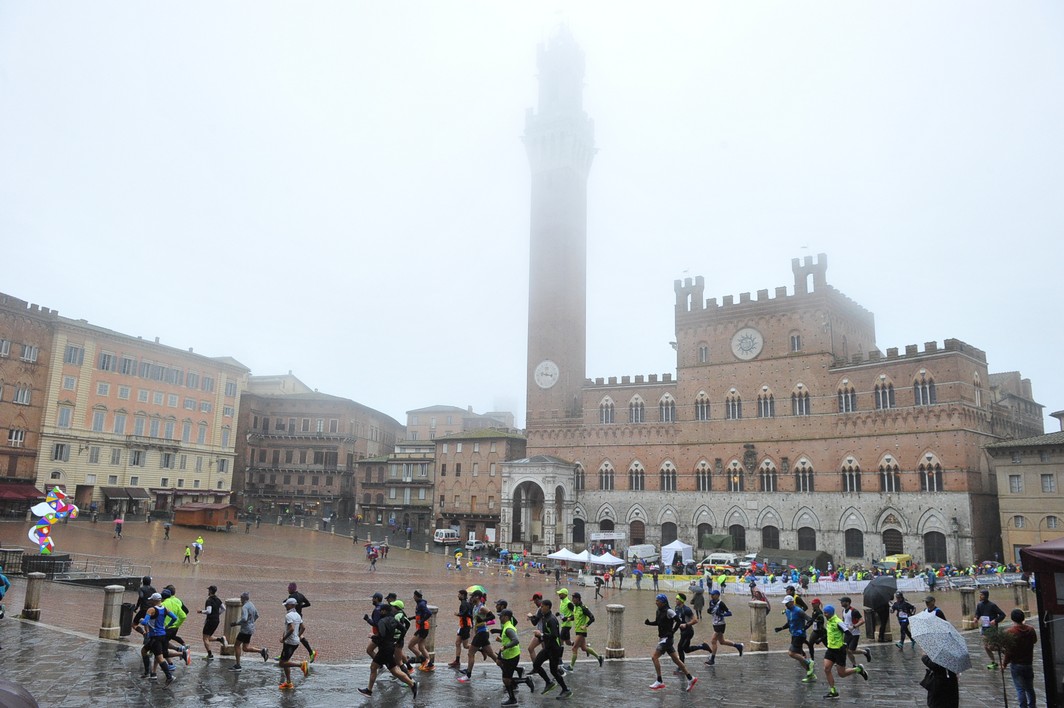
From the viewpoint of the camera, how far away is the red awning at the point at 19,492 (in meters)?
48.1

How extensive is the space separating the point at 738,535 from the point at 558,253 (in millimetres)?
27848

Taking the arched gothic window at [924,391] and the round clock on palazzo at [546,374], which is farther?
the round clock on palazzo at [546,374]

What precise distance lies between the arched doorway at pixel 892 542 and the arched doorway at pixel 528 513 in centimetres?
2490

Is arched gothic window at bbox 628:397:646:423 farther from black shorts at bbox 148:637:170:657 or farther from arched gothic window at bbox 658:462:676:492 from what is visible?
black shorts at bbox 148:637:170:657

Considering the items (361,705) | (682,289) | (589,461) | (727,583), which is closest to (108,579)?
(361,705)

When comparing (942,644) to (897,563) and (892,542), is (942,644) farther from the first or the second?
(892,542)

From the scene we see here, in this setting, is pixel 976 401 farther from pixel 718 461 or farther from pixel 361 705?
pixel 361 705

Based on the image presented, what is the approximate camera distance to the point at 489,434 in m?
63.6

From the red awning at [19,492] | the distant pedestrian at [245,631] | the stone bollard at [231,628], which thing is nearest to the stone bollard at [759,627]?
the distant pedestrian at [245,631]

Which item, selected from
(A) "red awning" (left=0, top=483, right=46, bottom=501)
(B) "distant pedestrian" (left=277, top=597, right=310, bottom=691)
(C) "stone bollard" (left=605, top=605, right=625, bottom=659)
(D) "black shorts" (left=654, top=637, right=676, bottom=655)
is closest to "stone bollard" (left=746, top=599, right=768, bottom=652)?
(C) "stone bollard" (left=605, top=605, right=625, bottom=659)

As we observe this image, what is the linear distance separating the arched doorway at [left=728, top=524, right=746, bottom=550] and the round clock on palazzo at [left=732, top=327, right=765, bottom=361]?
1195cm

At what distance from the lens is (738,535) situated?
5069cm

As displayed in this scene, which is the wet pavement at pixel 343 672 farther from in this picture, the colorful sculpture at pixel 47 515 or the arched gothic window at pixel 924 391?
the arched gothic window at pixel 924 391

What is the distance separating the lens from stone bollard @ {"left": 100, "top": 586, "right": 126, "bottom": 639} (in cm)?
1575
